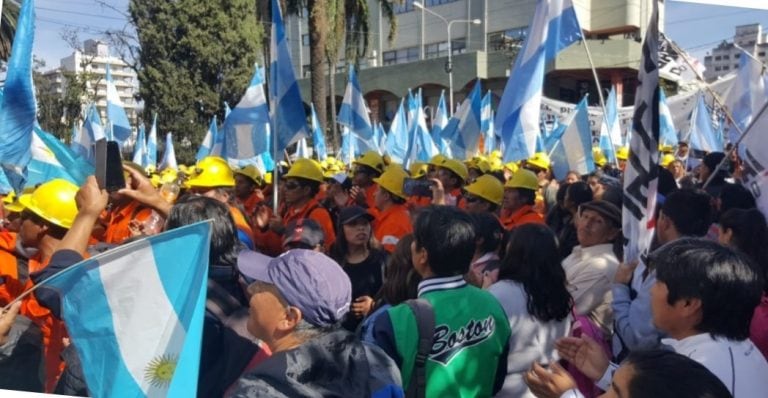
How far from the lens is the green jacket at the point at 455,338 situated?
2.43 metres

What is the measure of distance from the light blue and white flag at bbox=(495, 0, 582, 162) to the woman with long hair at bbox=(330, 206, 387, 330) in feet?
7.94

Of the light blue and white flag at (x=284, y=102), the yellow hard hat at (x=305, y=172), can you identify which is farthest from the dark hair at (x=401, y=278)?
the light blue and white flag at (x=284, y=102)

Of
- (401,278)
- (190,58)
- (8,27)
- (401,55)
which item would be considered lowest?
(401,278)

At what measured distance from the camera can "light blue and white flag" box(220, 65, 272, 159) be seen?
833 cm

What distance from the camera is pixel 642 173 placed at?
11.8 feet

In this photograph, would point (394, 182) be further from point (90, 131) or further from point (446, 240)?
point (90, 131)

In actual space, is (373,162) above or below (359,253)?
above

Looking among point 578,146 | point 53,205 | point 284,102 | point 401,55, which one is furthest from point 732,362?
point 401,55

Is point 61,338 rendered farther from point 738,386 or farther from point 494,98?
point 494,98

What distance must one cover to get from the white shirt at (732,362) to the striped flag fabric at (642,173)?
1302 mm

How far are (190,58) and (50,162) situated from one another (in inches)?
931

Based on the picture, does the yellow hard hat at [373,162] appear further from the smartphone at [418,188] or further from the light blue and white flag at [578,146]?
the light blue and white flag at [578,146]

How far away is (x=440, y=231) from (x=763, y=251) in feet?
5.28

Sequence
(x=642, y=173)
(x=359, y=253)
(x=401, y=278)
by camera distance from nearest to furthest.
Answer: (x=401, y=278)
(x=642, y=173)
(x=359, y=253)
